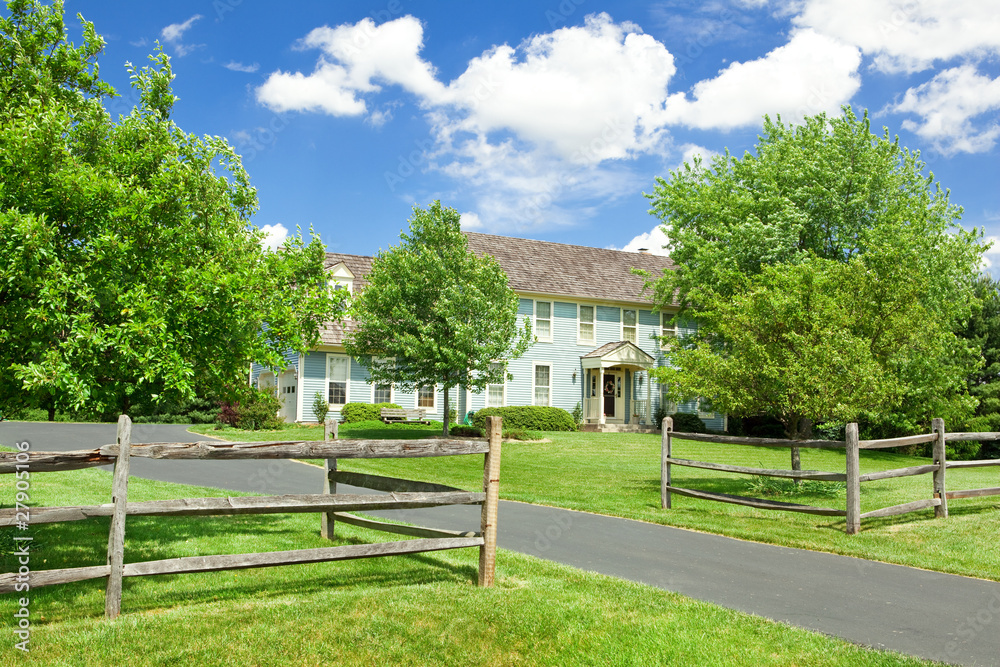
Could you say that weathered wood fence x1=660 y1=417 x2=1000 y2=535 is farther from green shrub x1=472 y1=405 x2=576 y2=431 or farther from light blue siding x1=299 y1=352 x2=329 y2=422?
light blue siding x1=299 y1=352 x2=329 y2=422

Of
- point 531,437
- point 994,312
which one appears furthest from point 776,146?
point 531,437

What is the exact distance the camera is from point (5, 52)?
8.03 m

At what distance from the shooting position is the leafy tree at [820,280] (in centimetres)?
1485

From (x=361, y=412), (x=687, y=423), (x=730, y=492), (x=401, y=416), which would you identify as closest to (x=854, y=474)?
(x=730, y=492)

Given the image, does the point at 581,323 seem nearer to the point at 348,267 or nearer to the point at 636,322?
the point at 636,322

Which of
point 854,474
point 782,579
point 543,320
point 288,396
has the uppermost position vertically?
point 543,320

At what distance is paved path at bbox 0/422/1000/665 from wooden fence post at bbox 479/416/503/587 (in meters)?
1.50

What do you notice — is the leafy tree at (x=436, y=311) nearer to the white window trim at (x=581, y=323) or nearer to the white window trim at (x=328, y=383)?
the white window trim at (x=328, y=383)

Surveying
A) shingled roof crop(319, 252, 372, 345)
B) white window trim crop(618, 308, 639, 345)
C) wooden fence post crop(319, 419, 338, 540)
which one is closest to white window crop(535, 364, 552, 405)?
white window trim crop(618, 308, 639, 345)

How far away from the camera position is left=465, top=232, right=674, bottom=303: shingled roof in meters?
35.5

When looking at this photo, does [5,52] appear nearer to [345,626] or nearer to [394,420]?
[345,626]

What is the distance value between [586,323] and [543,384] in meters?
3.74

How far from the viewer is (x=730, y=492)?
15.3m

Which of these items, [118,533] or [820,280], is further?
[820,280]
